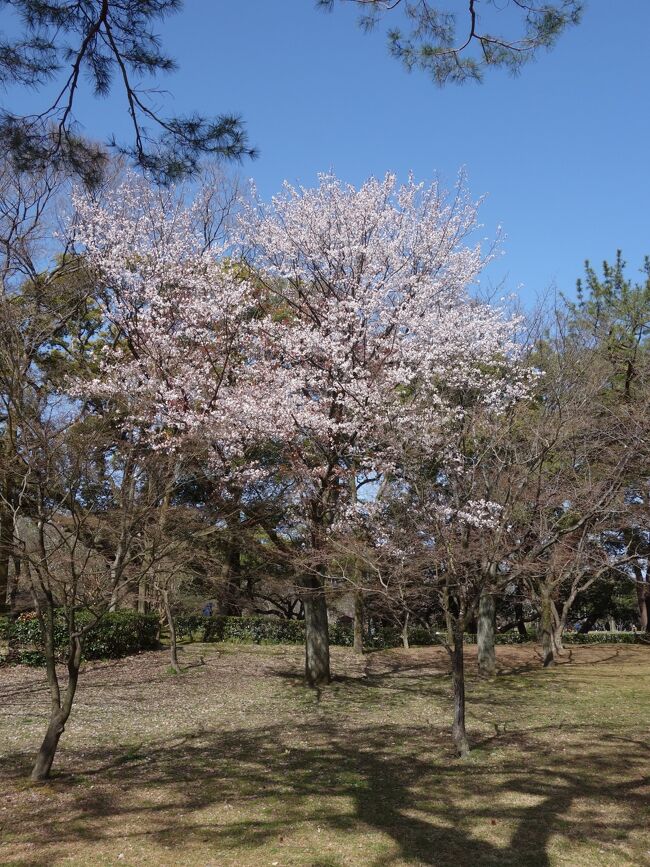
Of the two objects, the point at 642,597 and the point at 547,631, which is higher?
the point at 642,597

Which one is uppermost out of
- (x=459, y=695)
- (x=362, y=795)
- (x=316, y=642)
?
(x=316, y=642)

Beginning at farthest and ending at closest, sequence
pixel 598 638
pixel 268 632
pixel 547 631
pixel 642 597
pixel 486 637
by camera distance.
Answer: pixel 642 597
pixel 598 638
pixel 268 632
pixel 547 631
pixel 486 637

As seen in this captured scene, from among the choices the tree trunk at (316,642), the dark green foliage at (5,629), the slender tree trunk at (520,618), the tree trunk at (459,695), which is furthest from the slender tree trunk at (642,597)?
the dark green foliage at (5,629)

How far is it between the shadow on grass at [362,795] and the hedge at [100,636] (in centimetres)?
495

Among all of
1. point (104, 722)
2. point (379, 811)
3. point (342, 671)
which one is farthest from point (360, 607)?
point (379, 811)

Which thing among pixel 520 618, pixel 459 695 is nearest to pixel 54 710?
pixel 459 695

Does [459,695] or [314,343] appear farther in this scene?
[314,343]

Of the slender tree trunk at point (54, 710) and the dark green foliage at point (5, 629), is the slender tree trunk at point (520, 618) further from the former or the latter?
the slender tree trunk at point (54, 710)

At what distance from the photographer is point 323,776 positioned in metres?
6.63

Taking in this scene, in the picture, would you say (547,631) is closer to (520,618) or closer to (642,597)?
(642,597)

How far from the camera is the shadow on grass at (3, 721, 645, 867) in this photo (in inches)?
197

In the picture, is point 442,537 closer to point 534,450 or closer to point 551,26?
point 534,450

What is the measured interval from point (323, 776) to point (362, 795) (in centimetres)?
69

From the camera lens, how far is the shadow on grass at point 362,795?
16.4ft
